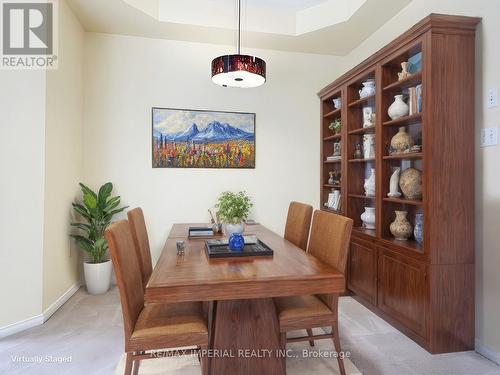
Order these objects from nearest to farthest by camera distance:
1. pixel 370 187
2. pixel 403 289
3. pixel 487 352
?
pixel 487 352 → pixel 403 289 → pixel 370 187

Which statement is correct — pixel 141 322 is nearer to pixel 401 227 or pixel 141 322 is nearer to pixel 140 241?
pixel 140 241

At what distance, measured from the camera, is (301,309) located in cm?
173

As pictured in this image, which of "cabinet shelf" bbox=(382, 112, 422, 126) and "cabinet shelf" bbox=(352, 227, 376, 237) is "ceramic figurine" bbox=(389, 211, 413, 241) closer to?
"cabinet shelf" bbox=(352, 227, 376, 237)

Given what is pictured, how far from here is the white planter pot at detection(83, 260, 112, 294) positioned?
303 centimetres

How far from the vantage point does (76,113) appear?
309 centimetres

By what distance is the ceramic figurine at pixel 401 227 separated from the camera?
2.41 metres

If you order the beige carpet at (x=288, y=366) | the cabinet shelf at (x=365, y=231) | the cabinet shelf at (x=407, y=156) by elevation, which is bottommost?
the beige carpet at (x=288, y=366)

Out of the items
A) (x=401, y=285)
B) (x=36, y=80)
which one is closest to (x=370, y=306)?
(x=401, y=285)

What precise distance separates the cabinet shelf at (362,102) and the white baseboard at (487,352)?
2.09 metres

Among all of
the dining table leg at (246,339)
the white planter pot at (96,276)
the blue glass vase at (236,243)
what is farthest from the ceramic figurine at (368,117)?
the white planter pot at (96,276)

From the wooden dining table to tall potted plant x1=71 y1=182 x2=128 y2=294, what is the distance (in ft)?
5.25

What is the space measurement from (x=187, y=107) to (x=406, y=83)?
7.51ft

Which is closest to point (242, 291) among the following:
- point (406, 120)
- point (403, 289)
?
point (403, 289)

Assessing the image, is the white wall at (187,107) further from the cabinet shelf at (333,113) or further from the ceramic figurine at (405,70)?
the ceramic figurine at (405,70)
